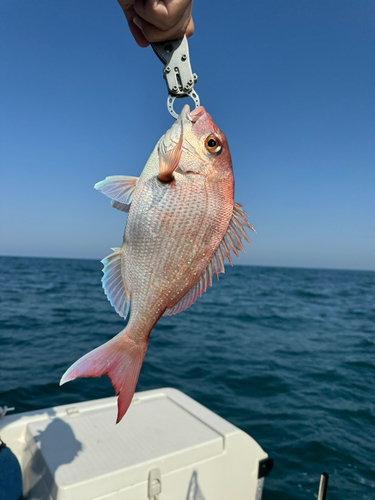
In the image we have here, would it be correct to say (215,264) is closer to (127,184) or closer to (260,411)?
(127,184)

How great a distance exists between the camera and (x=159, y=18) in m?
1.43

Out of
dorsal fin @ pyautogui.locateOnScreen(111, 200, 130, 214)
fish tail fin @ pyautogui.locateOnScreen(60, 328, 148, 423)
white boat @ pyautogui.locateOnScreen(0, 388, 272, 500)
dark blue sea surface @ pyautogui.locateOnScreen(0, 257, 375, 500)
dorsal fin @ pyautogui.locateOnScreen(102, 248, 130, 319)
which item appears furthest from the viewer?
dark blue sea surface @ pyautogui.locateOnScreen(0, 257, 375, 500)

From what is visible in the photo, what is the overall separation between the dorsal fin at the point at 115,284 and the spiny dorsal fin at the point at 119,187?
0.24m

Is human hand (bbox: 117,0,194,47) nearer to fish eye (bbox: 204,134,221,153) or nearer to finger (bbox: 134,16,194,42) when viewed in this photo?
finger (bbox: 134,16,194,42)

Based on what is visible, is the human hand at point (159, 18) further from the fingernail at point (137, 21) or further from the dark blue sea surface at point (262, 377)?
the dark blue sea surface at point (262, 377)

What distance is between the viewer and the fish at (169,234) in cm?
Answer: 146

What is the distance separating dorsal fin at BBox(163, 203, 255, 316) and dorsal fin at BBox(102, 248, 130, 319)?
0.59 ft

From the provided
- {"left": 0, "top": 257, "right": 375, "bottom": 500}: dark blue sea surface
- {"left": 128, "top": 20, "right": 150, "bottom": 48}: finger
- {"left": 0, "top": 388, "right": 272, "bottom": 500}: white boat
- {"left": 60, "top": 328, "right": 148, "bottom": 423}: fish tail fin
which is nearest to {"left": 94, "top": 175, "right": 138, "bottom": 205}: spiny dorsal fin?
{"left": 60, "top": 328, "right": 148, "bottom": 423}: fish tail fin

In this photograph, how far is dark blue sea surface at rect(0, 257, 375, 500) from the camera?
17.4 feet

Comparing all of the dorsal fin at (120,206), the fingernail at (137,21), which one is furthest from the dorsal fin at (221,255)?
the fingernail at (137,21)

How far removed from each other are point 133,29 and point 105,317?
1394 cm

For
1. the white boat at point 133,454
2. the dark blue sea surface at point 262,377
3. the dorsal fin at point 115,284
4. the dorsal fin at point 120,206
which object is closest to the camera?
the dorsal fin at point 115,284

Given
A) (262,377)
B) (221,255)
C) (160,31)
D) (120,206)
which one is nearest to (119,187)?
(120,206)

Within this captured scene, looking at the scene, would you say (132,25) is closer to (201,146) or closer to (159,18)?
(159,18)
